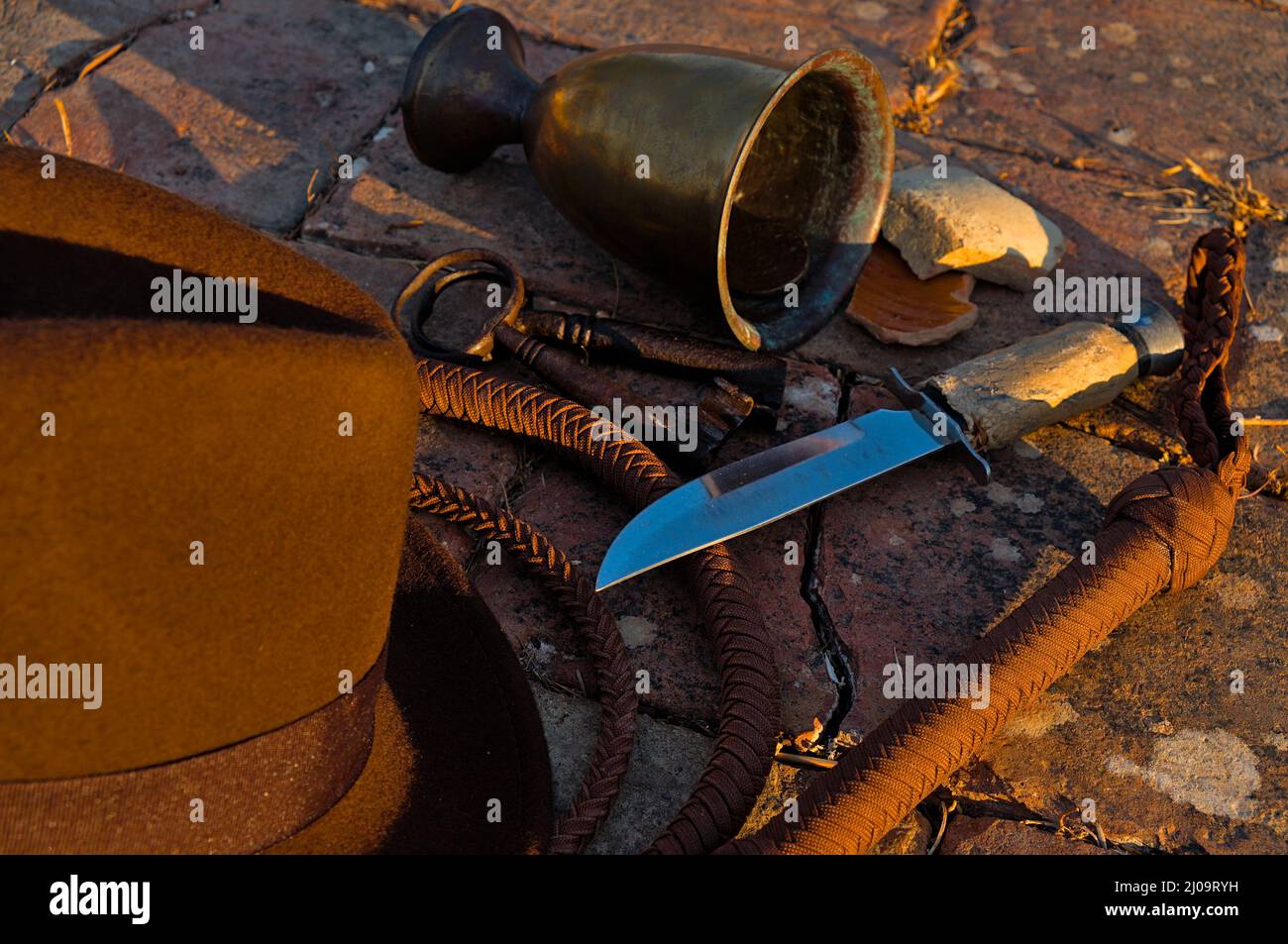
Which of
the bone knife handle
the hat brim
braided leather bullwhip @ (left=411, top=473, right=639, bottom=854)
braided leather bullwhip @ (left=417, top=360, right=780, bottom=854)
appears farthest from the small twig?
the bone knife handle

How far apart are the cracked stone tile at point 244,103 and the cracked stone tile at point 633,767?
56.8 inches

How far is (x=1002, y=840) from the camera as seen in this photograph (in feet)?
5.75

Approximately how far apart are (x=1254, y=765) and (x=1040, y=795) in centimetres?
34

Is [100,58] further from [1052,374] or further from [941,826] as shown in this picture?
[941,826]

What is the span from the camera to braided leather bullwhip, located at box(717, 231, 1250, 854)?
1622 mm

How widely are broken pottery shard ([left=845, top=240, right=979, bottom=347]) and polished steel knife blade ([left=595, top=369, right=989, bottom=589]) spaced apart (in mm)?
348

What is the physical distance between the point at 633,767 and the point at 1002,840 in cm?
53

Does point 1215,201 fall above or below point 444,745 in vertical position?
above

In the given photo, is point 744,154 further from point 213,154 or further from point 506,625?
point 213,154

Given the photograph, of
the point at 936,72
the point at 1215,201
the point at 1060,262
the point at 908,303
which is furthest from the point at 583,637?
the point at 936,72

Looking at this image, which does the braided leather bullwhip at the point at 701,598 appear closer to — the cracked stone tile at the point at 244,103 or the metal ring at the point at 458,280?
the metal ring at the point at 458,280

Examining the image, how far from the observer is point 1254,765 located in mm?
1849

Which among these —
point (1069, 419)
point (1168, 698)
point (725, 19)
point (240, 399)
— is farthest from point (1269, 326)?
point (240, 399)

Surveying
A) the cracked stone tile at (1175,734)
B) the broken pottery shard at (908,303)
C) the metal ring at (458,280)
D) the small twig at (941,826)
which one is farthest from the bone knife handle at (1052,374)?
the metal ring at (458,280)
